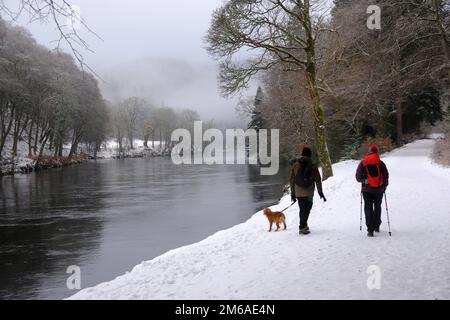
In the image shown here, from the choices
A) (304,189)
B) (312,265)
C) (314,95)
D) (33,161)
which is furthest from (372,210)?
(33,161)

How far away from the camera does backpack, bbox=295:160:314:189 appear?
9.45 metres

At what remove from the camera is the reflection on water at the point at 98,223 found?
11.1 m

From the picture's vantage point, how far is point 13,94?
1622 inches

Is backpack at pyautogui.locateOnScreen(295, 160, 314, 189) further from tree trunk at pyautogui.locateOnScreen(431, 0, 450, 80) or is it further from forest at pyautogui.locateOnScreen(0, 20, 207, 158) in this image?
forest at pyautogui.locateOnScreen(0, 20, 207, 158)

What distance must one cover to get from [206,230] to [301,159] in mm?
7661

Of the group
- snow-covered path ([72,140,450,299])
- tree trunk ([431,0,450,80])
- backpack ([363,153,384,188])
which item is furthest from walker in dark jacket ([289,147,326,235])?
tree trunk ([431,0,450,80])

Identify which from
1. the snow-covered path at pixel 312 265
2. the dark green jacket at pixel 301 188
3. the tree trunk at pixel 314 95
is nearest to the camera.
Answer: the snow-covered path at pixel 312 265

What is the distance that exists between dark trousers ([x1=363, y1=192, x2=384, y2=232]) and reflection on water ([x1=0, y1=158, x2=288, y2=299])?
6239 mm

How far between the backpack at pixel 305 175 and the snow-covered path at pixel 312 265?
1136mm

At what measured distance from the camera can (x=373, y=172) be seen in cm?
889

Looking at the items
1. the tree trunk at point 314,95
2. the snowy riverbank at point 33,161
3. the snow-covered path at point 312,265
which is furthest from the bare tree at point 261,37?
the snowy riverbank at point 33,161

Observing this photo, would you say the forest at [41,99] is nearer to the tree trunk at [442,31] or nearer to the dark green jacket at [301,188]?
the tree trunk at [442,31]

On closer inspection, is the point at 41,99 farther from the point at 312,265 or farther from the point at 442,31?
the point at 312,265
